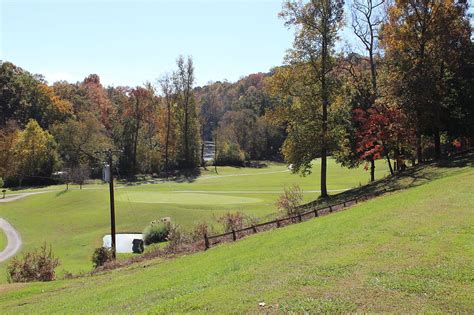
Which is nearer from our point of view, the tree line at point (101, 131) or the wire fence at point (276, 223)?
the wire fence at point (276, 223)

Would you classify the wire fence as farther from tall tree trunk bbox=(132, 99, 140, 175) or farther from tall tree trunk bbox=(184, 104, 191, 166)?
tall tree trunk bbox=(184, 104, 191, 166)

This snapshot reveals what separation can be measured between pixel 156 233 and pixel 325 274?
23736 mm

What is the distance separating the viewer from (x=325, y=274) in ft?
35.7

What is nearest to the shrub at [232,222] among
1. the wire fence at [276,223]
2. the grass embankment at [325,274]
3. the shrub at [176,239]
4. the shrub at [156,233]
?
the wire fence at [276,223]

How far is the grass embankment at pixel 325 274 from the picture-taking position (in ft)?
29.7

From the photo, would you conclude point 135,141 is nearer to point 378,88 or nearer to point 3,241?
point 3,241

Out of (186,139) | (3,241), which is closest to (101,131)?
(186,139)

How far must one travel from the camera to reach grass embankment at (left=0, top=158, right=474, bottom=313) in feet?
29.7

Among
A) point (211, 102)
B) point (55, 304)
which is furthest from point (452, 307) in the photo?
point (211, 102)

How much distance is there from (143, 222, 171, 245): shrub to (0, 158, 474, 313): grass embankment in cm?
1120

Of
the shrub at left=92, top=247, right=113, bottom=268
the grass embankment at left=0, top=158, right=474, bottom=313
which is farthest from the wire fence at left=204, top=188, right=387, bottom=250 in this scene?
the shrub at left=92, top=247, right=113, bottom=268

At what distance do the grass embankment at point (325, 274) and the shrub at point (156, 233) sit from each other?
11197mm

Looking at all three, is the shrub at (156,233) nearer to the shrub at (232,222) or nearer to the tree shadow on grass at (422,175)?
the shrub at (232,222)

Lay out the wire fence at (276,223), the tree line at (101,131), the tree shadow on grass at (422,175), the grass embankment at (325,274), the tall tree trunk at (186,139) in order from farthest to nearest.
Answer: the tall tree trunk at (186,139)
the tree line at (101,131)
the tree shadow on grass at (422,175)
the wire fence at (276,223)
the grass embankment at (325,274)
